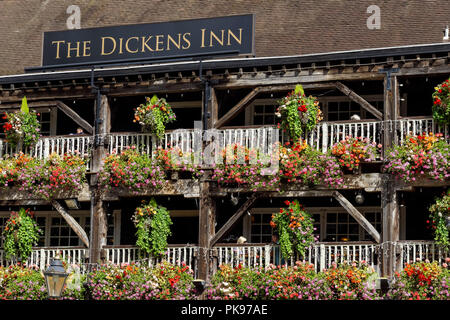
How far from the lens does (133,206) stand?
104 feet

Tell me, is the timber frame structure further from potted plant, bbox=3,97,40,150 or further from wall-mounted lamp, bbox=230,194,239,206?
potted plant, bbox=3,97,40,150

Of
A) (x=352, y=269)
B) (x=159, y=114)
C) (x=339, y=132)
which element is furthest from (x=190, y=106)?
(x=352, y=269)

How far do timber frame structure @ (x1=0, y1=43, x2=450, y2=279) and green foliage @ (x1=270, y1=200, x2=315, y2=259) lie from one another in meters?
0.52

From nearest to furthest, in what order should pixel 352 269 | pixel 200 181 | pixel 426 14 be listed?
pixel 352 269, pixel 200 181, pixel 426 14

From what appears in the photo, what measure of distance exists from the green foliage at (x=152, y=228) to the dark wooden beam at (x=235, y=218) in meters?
1.13

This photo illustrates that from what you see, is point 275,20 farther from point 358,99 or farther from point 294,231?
point 294,231

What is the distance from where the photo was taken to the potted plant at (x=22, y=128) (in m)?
30.2

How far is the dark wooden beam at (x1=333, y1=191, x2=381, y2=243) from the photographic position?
90.4 ft

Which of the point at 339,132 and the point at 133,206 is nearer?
the point at 339,132

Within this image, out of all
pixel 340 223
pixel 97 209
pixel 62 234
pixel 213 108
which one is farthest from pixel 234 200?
pixel 62 234

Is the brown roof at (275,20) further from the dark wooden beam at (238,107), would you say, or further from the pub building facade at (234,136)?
the dark wooden beam at (238,107)

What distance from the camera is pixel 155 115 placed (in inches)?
1152

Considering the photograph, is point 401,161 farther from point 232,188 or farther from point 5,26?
point 5,26

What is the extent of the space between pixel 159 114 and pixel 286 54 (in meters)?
3.81
